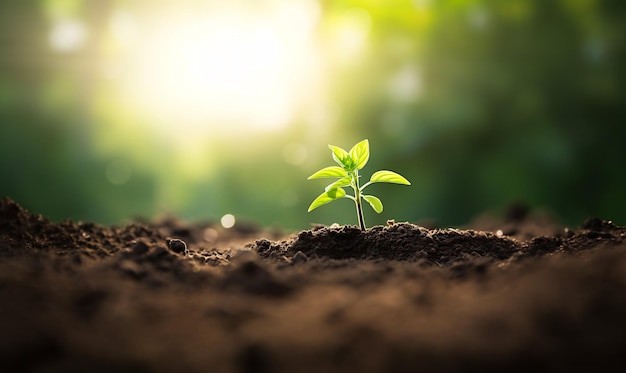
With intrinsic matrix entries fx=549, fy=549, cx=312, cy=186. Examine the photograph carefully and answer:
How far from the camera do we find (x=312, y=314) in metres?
1.12

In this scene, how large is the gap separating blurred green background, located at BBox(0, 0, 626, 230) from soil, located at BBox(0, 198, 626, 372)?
252cm

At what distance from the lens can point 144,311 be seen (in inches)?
45.6

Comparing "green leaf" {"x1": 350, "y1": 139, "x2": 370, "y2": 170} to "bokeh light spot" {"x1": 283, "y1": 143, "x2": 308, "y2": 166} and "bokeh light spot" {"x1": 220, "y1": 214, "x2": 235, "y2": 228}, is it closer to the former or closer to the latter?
"bokeh light spot" {"x1": 220, "y1": 214, "x2": 235, "y2": 228}

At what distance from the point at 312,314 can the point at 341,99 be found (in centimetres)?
338

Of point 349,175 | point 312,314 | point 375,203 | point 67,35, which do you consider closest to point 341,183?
point 349,175

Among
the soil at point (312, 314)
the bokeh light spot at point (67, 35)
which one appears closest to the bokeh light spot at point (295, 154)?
the bokeh light spot at point (67, 35)

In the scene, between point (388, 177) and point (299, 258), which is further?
point (388, 177)

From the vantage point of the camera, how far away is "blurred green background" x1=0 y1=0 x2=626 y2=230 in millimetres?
4180

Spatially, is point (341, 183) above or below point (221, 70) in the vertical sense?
below

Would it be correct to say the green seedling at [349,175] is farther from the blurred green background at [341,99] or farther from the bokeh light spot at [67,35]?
the bokeh light spot at [67,35]

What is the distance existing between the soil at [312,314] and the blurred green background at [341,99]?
8.26 ft

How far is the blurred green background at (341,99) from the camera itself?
418 cm

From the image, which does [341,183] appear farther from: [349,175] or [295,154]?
[295,154]

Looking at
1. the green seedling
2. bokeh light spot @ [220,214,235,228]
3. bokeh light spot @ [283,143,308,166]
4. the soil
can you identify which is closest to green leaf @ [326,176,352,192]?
the green seedling
